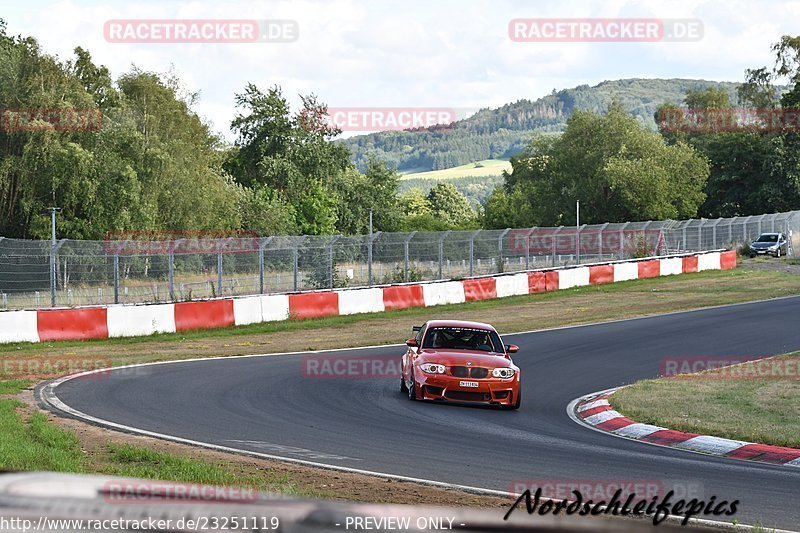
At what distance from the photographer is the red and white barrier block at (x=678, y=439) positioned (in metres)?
10.9

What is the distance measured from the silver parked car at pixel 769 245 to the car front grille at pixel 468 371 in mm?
43436

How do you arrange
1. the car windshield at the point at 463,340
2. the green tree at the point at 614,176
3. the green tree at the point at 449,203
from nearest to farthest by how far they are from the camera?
the car windshield at the point at 463,340, the green tree at the point at 614,176, the green tree at the point at 449,203

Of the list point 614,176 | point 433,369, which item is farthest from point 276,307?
point 614,176

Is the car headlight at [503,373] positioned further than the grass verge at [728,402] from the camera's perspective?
Yes

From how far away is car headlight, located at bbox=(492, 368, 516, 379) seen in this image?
14634 millimetres

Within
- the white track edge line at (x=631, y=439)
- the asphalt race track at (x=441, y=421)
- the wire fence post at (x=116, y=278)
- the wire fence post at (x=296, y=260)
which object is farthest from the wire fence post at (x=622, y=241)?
the white track edge line at (x=631, y=439)

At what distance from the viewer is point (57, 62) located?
5319cm

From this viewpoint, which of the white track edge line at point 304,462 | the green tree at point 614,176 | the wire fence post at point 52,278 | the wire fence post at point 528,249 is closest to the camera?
the white track edge line at point 304,462

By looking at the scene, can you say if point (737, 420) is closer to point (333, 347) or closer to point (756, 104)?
point (333, 347)

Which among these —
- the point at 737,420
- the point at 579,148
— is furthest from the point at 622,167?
the point at 737,420

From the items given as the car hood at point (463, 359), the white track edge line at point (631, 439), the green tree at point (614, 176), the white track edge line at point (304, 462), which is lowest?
the white track edge line at point (631, 439)

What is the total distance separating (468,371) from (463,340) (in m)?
1.21

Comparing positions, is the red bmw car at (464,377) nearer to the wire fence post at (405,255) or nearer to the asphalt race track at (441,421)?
the asphalt race track at (441,421)

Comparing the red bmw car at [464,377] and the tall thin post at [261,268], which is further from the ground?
the tall thin post at [261,268]
